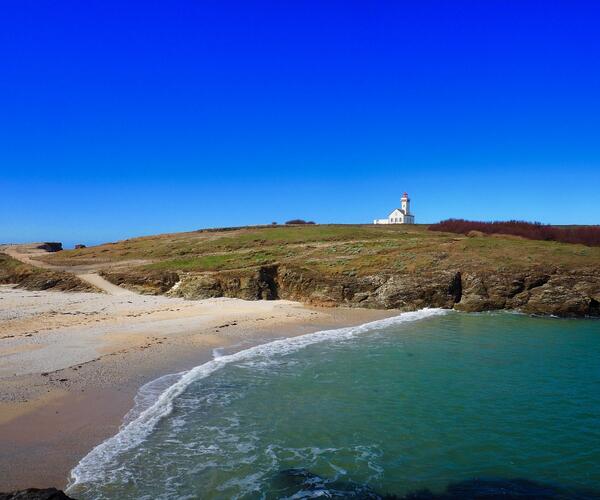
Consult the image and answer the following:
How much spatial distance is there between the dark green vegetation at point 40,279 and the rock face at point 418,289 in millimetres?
6549

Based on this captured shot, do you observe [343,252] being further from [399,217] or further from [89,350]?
[399,217]

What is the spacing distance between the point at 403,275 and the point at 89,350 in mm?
20755

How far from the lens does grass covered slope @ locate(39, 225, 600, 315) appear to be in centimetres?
3000

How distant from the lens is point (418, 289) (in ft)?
101

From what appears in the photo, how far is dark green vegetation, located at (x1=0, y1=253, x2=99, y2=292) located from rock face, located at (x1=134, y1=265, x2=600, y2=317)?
21.5 ft

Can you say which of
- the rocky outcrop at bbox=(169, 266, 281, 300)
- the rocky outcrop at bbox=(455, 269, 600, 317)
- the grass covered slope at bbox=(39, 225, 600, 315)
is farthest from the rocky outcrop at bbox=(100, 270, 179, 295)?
the rocky outcrop at bbox=(455, 269, 600, 317)

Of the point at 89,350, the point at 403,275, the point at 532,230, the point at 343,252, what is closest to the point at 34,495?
the point at 89,350

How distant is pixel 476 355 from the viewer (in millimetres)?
18875

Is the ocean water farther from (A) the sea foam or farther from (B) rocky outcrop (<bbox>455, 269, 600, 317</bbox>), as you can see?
(B) rocky outcrop (<bbox>455, 269, 600, 317</bbox>)

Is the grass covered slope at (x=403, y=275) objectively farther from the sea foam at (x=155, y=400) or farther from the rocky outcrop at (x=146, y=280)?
the sea foam at (x=155, y=400)

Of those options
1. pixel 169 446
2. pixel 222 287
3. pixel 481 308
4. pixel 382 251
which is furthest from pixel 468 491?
pixel 382 251

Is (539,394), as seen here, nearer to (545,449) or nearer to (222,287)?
(545,449)

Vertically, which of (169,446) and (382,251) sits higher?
(382,251)

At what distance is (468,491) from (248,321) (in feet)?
55.8
